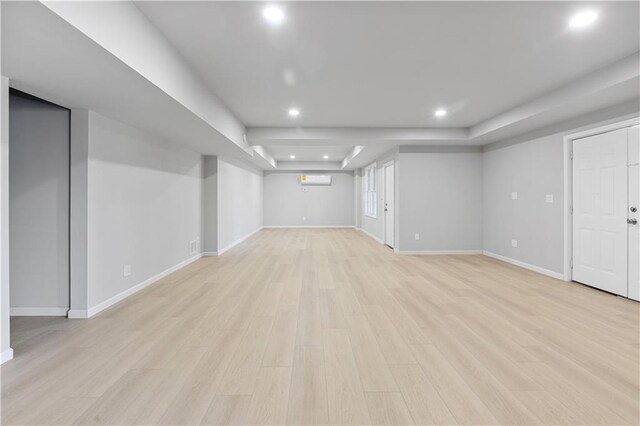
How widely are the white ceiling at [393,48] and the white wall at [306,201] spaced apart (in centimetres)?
782

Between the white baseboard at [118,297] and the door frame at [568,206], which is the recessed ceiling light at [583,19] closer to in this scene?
the door frame at [568,206]

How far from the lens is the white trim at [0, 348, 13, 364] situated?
84.2 inches

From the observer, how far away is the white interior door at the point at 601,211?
3607 mm

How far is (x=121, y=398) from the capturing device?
1751mm

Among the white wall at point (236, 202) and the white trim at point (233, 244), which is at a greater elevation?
the white wall at point (236, 202)

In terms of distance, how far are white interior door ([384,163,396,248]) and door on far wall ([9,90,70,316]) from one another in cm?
577

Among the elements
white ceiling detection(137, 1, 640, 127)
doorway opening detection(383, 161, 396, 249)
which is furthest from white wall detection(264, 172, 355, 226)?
white ceiling detection(137, 1, 640, 127)

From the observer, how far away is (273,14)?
86.7 inches

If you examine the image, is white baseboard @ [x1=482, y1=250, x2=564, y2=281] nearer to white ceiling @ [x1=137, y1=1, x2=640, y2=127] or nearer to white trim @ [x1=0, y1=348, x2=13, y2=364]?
white ceiling @ [x1=137, y1=1, x2=640, y2=127]

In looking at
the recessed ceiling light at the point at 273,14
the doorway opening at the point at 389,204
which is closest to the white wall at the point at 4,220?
the recessed ceiling light at the point at 273,14

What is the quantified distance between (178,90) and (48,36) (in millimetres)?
1190

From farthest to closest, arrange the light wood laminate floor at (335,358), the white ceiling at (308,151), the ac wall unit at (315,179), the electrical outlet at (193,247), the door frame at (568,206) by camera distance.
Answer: the ac wall unit at (315,179), the white ceiling at (308,151), the electrical outlet at (193,247), the door frame at (568,206), the light wood laminate floor at (335,358)

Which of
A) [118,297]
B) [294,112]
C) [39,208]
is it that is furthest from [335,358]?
[294,112]

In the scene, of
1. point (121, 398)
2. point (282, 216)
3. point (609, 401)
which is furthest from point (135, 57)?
point (282, 216)
